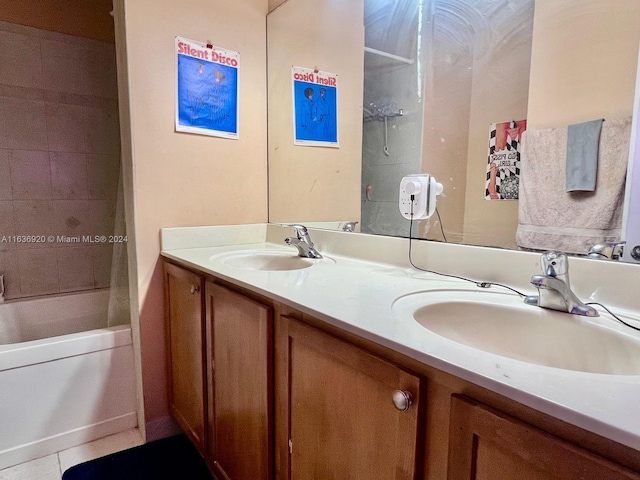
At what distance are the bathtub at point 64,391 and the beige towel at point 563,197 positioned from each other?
1.65m

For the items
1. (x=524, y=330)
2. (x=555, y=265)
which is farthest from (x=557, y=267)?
(x=524, y=330)

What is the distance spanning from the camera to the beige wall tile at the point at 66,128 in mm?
2246

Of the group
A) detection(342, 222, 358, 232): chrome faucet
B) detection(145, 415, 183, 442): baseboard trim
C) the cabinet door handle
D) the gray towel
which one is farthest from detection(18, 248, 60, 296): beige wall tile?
the gray towel

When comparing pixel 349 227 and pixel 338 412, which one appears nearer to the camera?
pixel 338 412

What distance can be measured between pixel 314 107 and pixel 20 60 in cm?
168

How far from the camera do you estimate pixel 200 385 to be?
137 cm

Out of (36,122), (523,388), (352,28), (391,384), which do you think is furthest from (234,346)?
(36,122)

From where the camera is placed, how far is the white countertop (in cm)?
42

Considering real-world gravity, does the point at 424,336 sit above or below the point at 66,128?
below

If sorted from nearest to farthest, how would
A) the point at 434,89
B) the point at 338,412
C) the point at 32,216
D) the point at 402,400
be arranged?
the point at 402,400
the point at 338,412
the point at 434,89
the point at 32,216

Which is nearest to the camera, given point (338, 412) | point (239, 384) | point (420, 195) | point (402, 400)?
point (402, 400)

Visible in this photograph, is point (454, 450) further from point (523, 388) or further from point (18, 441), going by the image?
point (18, 441)

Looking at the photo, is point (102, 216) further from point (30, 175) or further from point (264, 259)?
point (264, 259)

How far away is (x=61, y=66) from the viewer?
7.36ft
